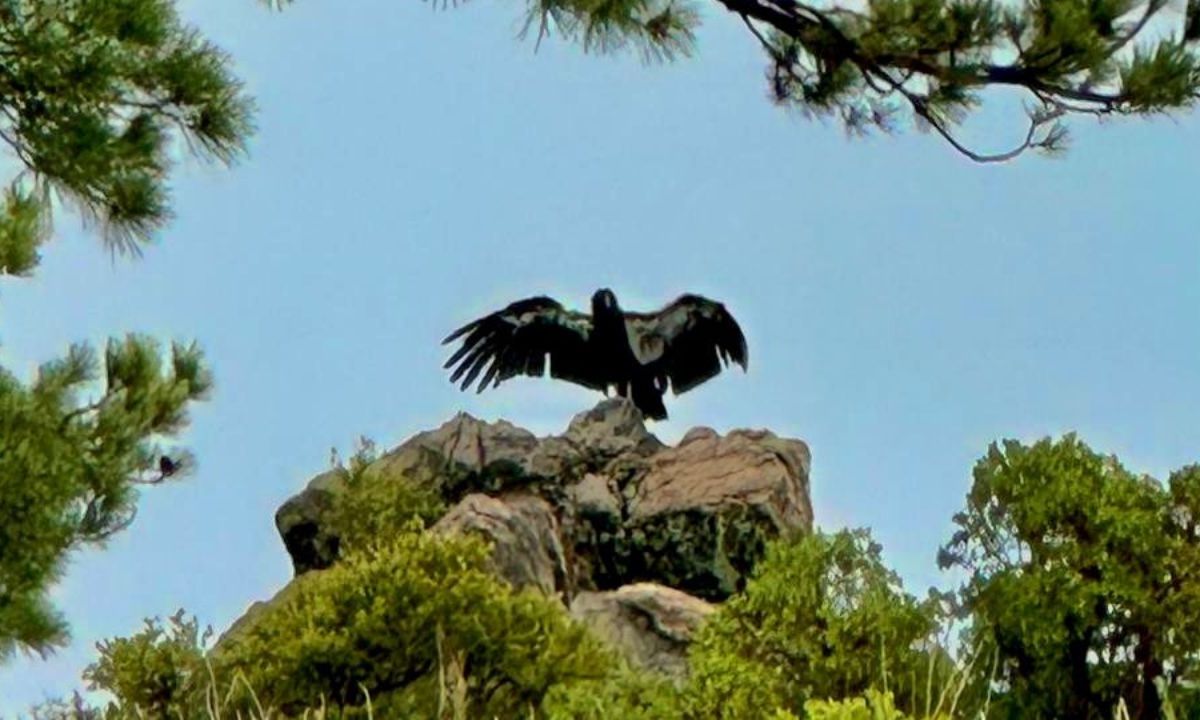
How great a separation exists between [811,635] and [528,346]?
5.41 metres

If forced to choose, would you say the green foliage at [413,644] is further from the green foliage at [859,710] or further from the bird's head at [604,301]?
the bird's head at [604,301]

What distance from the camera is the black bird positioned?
952 centimetres

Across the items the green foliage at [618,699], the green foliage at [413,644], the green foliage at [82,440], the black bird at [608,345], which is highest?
the black bird at [608,345]

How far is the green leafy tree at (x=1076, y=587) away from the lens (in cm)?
467

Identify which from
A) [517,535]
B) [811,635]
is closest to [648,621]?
[517,535]

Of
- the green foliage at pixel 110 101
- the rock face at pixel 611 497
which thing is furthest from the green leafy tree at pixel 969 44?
the rock face at pixel 611 497

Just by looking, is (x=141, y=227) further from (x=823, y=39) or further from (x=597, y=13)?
(x=823, y=39)

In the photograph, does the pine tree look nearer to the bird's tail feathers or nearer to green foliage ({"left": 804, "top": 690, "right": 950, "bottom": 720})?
green foliage ({"left": 804, "top": 690, "right": 950, "bottom": 720})

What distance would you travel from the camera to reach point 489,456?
26.9 feet

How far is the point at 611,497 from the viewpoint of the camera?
8258 mm

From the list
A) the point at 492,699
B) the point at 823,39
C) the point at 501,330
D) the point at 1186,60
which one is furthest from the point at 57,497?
the point at 501,330

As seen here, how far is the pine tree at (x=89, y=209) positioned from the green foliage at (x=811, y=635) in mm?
1566

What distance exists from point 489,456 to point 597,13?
3.73 metres

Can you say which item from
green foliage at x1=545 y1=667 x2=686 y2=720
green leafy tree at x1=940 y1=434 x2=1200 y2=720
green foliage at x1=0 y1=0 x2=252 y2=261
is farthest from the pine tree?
green leafy tree at x1=940 y1=434 x2=1200 y2=720
